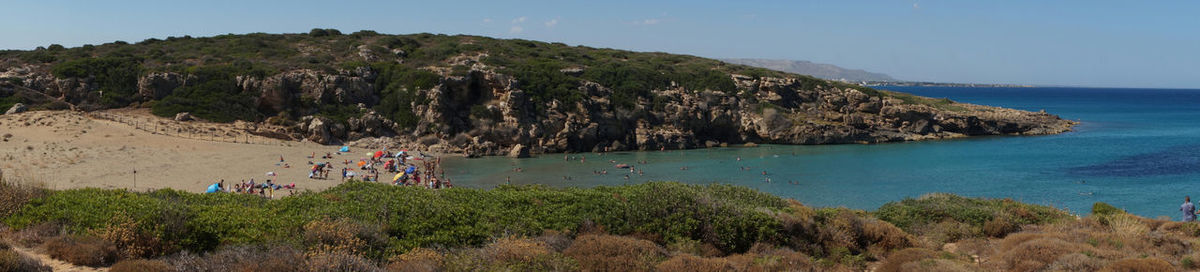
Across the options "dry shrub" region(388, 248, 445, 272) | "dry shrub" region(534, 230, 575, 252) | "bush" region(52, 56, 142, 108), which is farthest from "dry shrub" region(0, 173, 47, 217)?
"bush" region(52, 56, 142, 108)

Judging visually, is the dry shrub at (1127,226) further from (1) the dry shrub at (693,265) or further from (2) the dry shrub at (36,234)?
(2) the dry shrub at (36,234)

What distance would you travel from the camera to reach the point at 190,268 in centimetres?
834

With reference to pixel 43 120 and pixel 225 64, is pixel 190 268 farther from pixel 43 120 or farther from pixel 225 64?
pixel 225 64

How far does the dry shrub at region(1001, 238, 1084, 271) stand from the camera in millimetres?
9945

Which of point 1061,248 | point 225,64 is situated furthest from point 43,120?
point 1061,248

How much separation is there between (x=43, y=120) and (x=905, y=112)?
62.1m

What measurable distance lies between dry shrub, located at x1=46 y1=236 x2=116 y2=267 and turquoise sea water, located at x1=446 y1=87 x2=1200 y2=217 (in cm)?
2335

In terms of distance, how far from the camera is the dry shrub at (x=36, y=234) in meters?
9.38

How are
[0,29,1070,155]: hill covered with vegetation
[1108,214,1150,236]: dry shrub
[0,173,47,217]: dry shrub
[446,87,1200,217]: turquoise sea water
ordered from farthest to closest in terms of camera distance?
[0,29,1070,155]: hill covered with vegetation → [446,87,1200,217]: turquoise sea water → [1108,214,1150,236]: dry shrub → [0,173,47,217]: dry shrub

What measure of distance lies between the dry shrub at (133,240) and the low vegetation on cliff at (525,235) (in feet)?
0.06

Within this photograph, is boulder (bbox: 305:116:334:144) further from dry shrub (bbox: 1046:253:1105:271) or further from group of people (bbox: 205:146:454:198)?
dry shrub (bbox: 1046:253:1105:271)

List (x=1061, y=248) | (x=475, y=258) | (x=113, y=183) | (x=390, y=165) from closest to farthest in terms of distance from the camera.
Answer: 1. (x=475, y=258)
2. (x=1061, y=248)
3. (x=113, y=183)
4. (x=390, y=165)

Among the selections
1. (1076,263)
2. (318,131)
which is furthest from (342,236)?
(318,131)

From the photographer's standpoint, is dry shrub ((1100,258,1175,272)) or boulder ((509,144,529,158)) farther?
boulder ((509,144,529,158))
